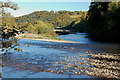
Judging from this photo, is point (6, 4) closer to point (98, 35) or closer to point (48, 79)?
point (48, 79)

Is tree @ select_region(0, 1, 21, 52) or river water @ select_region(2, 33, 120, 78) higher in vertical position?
tree @ select_region(0, 1, 21, 52)

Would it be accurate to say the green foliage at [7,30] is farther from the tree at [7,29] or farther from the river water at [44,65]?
the river water at [44,65]

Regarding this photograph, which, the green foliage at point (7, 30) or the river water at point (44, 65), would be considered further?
the river water at point (44, 65)

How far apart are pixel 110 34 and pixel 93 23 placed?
10.1m

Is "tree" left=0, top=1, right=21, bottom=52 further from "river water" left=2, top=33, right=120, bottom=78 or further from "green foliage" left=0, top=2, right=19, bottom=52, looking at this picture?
"river water" left=2, top=33, right=120, bottom=78

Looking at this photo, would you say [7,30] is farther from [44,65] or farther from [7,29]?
[44,65]

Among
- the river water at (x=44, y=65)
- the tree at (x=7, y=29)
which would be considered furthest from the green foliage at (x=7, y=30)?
the river water at (x=44, y=65)

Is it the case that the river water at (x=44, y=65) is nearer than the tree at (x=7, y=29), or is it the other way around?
the tree at (x=7, y=29)

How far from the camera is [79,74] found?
774 centimetres

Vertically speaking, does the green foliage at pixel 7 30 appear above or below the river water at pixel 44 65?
above

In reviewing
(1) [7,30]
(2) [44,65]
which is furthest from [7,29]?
(2) [44,65]

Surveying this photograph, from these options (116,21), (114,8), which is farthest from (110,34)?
(114,8)

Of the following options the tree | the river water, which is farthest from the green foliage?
the river water

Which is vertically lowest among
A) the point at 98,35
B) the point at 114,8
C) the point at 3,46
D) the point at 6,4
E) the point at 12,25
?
the point at 98,35
